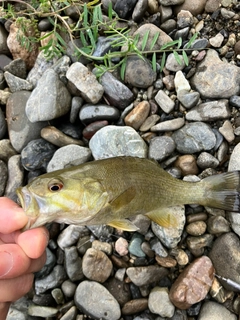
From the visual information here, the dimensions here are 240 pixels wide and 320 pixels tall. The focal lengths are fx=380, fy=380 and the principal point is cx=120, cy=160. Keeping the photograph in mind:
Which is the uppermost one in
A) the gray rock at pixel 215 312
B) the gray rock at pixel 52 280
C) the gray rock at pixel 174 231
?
the gray rock at pixel 174 231

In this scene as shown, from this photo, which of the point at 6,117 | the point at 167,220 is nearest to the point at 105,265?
the point at 167,220

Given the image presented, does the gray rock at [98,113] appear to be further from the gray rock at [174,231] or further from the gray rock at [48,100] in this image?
the gray rock at [174,231]

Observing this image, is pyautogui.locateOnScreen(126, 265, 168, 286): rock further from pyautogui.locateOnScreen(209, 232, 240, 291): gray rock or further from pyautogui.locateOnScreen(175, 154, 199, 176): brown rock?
pyautogui.locateOnScreen(175, 154, 199, 176): brown rock

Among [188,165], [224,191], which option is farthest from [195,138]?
[224,191]

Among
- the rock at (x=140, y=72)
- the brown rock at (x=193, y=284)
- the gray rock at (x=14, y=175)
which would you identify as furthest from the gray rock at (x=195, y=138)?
the gray rock at (x=14, y=175)

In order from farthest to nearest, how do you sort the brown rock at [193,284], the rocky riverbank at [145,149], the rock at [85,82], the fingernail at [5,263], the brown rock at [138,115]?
1. the rock at [85,82]
2. the brown rock at [138,115]
3. the rocky riverbank at [145,149]
4. the brown rock at [193,284]
5. the fingernail at [5,263]

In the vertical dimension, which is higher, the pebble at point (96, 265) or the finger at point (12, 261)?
the finger at point (12, 261)

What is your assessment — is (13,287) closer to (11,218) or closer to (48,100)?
(11,218)
